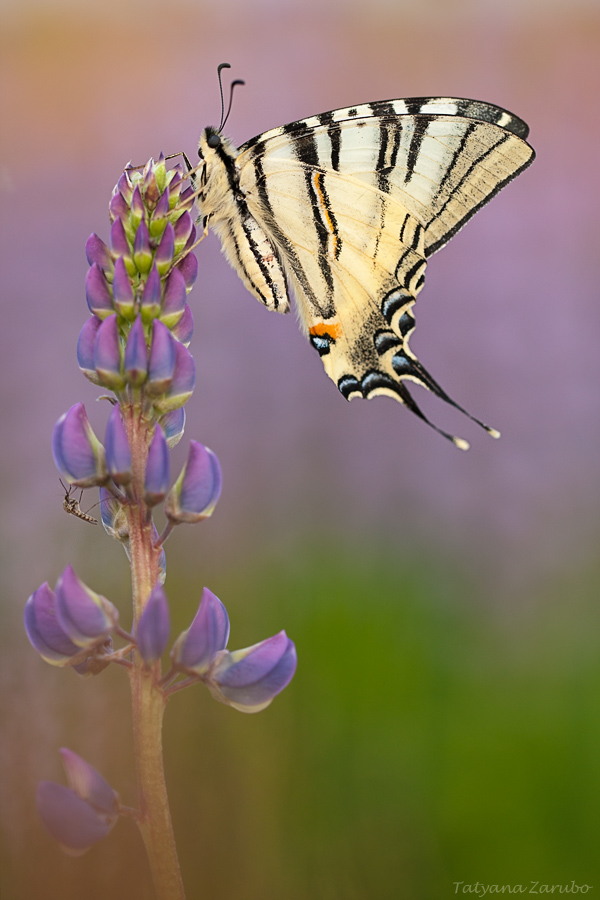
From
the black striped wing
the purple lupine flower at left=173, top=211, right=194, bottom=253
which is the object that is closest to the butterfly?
the black striped wing

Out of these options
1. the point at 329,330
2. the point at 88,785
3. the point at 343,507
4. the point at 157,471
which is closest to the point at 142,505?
the point at 157,471

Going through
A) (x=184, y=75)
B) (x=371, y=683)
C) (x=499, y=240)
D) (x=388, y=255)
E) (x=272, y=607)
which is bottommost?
(x=371, y=683)

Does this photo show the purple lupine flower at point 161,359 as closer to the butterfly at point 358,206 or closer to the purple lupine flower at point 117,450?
the purple lupine flower at point 117,450

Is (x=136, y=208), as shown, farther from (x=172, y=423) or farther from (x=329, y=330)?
(x=329, y=330)

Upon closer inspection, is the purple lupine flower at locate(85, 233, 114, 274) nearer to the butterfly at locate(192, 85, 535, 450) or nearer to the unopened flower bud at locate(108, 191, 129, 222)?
the unopened flower bud at locate(108, 191, 129, 222)

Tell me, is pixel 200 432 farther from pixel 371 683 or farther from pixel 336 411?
pixel 371 683

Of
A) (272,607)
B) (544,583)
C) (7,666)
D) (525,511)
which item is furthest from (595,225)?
(7,666)
